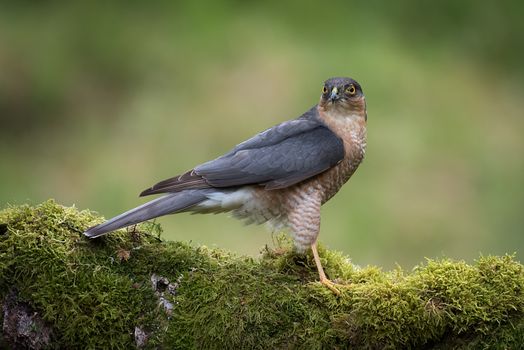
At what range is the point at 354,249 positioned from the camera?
8703mm

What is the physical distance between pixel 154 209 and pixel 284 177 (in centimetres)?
90

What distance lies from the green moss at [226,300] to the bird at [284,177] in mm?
427

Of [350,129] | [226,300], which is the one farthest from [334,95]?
[226,300]

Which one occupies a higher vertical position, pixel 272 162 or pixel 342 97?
pixel 342 97

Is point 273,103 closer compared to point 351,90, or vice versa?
point 351,90

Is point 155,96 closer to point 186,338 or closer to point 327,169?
point 327,169

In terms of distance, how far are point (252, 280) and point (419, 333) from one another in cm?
95

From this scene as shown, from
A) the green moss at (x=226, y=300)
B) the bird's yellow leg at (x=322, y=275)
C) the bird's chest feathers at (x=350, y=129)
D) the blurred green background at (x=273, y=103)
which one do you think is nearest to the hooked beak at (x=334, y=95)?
the bird's chest feathers at (x=350, y=129)

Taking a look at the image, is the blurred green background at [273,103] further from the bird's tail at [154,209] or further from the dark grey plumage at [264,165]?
the bird's tail at [154,209]

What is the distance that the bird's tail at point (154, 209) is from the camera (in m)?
4.45

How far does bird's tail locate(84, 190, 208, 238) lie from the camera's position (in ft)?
14.6

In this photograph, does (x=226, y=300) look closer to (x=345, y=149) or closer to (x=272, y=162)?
(x=272, y=162)

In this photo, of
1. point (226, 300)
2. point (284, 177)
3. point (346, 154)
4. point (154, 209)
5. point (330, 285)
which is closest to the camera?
point (226, 300)

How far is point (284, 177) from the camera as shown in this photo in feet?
17.1
